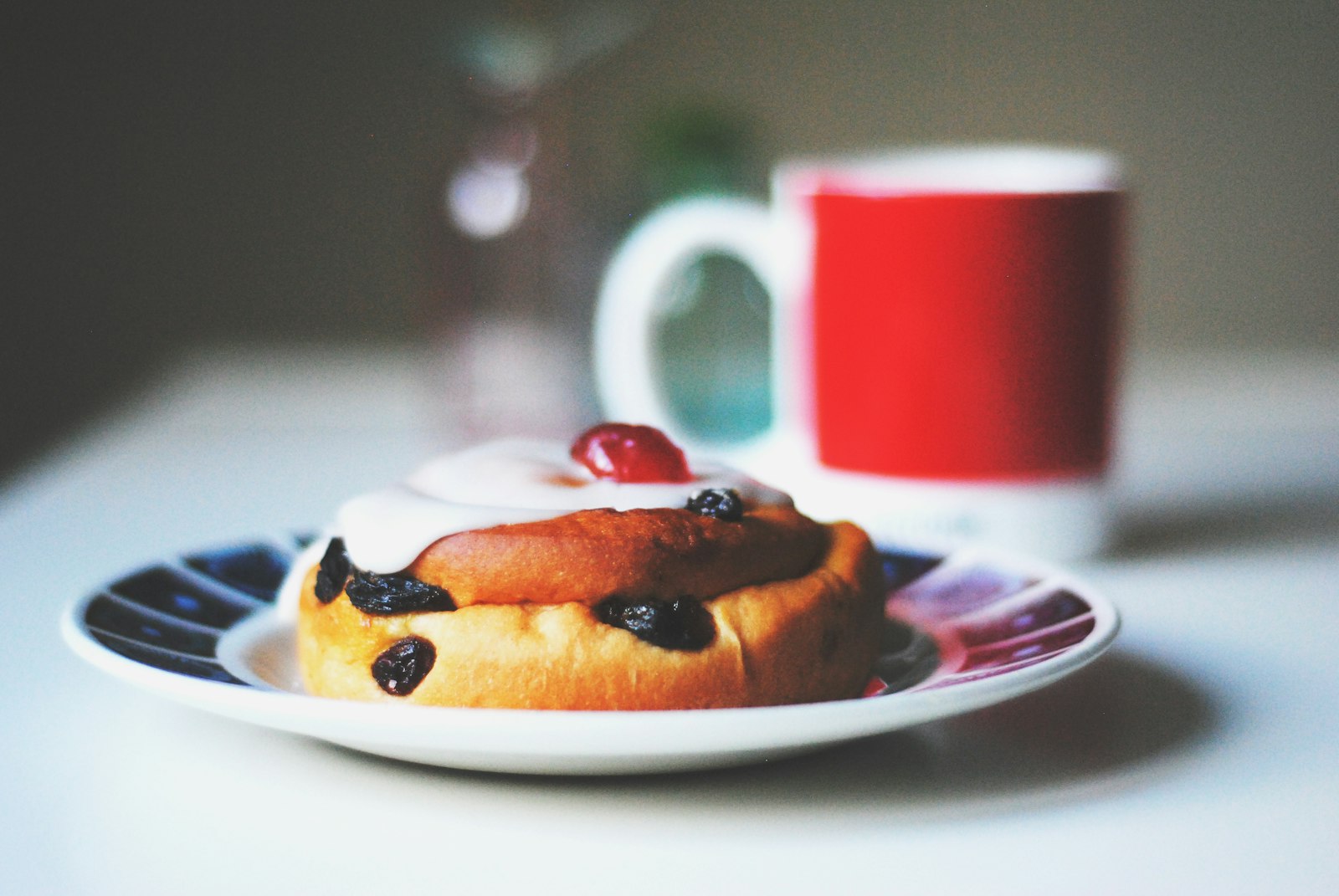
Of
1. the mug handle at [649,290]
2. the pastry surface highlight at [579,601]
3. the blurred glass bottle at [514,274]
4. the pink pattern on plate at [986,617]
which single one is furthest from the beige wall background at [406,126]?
the pastry surface highlight at [579,601]

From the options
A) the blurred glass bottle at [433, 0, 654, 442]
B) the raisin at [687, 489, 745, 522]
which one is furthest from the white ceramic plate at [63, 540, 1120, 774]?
the blurred glass bottle at [433, 0, 654, 442]

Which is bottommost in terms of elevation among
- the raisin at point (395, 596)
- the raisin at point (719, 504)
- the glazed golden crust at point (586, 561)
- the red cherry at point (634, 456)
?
the raisin at point (395, 596)

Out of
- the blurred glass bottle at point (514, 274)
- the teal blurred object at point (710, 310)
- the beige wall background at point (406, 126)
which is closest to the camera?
the blurred glass bottle at point (514, 274)

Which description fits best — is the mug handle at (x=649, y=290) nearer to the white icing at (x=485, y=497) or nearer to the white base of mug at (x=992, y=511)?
the white base of mug at (x=992, y=511)

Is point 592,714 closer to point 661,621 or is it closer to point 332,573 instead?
point 661,621

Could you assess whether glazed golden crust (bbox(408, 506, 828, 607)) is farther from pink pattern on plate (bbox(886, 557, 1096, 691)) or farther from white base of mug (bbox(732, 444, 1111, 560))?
white base of mug (bbox(732, 444, 1111, 560))

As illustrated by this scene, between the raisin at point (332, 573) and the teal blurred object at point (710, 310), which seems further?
the teal blurred object at point (710, 310)

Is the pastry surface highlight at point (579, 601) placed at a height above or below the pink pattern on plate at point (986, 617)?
above

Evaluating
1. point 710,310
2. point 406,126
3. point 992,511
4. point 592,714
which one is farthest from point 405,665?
point 406,126
